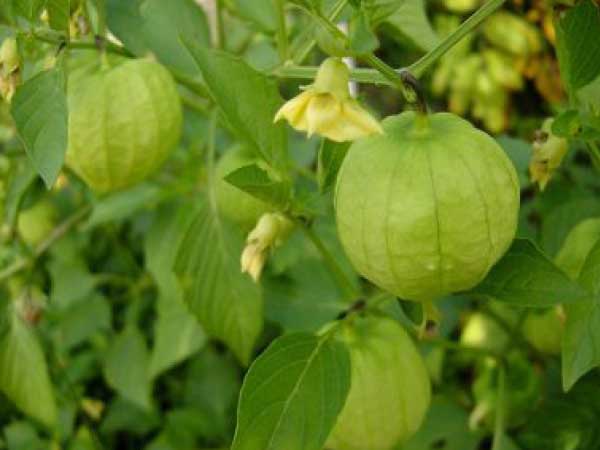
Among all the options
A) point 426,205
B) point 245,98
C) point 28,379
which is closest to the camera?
point 426,205

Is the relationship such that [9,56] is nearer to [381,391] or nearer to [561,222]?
[381,391]

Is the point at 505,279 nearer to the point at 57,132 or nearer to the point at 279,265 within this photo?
the point at 57,132

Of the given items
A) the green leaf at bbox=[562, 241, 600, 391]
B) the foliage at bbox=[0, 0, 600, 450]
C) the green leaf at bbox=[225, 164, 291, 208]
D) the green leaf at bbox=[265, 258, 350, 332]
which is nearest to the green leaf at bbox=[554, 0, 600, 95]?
the foliage at bbox=[0, 0, 600, 450]

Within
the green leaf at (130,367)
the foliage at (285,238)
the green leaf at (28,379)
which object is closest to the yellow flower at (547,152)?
the foliage at (285,238)

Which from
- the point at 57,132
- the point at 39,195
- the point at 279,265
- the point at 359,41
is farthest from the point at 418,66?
the point at 39,195

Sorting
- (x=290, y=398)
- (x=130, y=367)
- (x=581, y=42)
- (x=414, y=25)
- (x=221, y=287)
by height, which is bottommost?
(x=130, y=367)

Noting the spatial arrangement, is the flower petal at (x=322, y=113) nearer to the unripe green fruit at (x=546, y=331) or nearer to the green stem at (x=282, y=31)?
the green stem at (x=282, y=31)

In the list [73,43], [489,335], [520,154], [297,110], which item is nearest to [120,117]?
[73,43]
